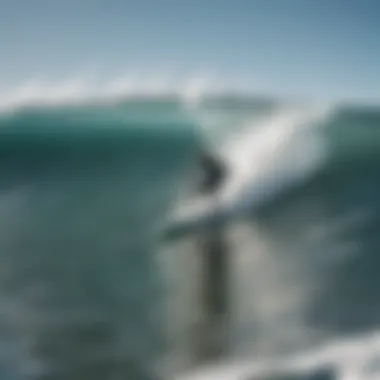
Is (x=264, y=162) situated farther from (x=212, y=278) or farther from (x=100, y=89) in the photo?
(x=100, y=89)

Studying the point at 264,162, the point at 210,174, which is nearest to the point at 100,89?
the point at 210,174

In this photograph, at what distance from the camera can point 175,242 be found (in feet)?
4.85

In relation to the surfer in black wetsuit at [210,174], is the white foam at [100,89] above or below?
above

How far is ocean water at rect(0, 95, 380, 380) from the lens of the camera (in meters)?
1.43

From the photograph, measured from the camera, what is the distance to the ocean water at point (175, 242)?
4.70ft

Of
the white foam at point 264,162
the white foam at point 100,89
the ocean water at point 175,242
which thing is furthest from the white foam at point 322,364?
the white foam at point 100,89

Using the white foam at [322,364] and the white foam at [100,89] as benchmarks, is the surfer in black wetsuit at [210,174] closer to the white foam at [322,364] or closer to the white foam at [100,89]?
the white foam at [100,89]

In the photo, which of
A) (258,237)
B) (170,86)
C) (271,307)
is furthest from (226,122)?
(271,307)

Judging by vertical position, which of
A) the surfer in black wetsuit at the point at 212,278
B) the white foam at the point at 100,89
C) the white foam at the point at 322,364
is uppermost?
the white foam at the point at 100,89

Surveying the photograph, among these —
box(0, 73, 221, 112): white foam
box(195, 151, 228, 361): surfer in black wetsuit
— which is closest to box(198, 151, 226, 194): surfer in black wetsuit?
box(195, 151, 228, 361): surfer in black wetsuit

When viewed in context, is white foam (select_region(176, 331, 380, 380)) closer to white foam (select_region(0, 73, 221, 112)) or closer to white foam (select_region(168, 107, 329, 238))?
white foam (select_region(168, 107, 329, 238))

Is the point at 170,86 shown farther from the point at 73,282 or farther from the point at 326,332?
the point at 326,332

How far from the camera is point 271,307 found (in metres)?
1.49

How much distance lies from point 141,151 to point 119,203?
0.14 m
